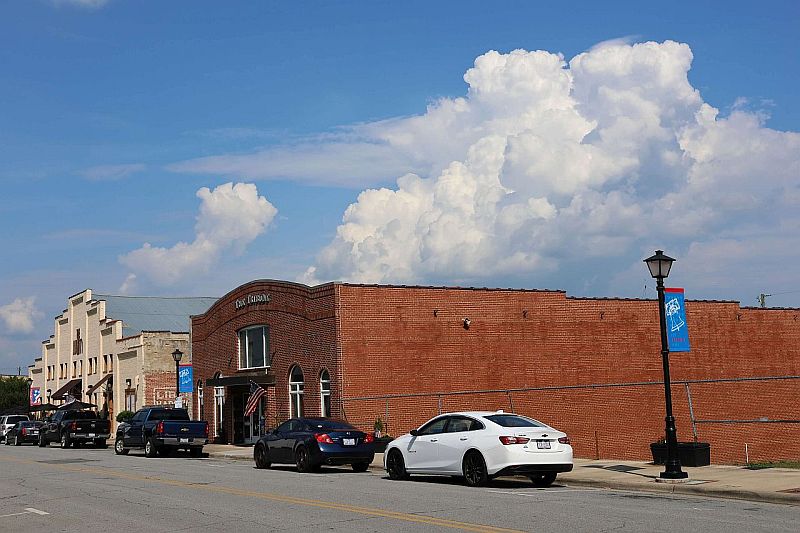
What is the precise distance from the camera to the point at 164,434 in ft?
113

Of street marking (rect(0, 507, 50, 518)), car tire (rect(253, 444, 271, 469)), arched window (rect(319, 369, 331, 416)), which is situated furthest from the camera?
arched window (rect(319, 369, 331, 416))

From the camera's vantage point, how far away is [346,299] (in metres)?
36.1

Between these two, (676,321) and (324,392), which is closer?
(676,321)

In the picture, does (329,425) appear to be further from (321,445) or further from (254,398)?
(254,398)

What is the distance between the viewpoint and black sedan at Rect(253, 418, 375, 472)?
24297mm

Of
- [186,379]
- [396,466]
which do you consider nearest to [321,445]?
[396,466]

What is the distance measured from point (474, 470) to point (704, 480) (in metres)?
4.43

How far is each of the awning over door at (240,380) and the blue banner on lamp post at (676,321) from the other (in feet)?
61.9

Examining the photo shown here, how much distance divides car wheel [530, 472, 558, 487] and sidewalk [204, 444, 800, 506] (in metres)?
0.64

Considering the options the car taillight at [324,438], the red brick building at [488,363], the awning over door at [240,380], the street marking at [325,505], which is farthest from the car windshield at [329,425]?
the awning over door at [240,380]

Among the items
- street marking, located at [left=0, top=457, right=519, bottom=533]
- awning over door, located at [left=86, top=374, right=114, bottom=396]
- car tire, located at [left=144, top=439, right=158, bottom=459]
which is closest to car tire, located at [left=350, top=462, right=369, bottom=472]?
street marking, located at [left=0, top=457, right=519, bottom=533]

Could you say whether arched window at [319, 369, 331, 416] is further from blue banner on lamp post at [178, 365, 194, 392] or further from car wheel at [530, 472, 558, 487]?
car wheel at [530, 472, 558, 487]

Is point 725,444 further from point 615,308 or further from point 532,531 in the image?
point 532,531

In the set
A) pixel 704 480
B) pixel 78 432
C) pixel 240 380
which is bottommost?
pixel 704 480
